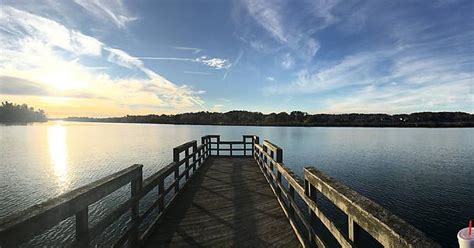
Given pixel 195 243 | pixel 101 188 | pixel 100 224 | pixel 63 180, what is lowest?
Result: pixel 63 180

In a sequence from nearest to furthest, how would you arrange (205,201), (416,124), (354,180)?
(205,201)
(354,180)
(416,124)

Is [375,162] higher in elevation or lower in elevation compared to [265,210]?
lower

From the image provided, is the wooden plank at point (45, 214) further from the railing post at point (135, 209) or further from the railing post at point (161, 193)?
the railing post at point (161, 193)

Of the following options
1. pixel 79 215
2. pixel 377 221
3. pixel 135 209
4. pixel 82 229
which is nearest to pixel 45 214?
pixel 79 215

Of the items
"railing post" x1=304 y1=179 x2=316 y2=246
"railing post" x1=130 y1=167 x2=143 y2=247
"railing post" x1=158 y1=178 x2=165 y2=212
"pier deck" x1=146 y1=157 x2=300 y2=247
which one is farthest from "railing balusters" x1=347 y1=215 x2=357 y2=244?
"railing post" x1=158 y1=178 x2=165 y2=212

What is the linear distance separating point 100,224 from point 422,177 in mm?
22923

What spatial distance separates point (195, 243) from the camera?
4551mm

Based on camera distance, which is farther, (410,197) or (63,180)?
(63,180)

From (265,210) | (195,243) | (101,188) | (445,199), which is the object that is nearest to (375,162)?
(445,199)

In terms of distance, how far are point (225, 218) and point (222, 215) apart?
19 centimetres

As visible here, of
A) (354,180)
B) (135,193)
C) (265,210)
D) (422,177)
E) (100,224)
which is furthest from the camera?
(422,177)

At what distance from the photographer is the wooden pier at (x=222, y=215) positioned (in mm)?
2109

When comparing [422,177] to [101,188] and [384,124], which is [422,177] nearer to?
[101,188]

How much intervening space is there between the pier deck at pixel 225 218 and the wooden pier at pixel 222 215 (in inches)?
0.7
